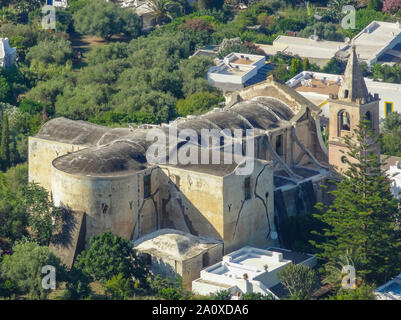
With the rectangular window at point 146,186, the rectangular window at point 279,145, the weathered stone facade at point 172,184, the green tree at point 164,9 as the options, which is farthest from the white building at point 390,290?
the green tree at point 164,9

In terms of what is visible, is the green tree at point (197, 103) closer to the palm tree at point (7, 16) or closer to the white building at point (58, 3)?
the palm tree at point (7, 16)

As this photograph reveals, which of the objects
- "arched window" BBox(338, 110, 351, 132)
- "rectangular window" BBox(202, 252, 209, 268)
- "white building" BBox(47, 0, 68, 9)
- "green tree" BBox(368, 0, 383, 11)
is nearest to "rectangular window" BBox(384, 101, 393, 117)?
"arched window" BBox(338, 110, 351, 132)

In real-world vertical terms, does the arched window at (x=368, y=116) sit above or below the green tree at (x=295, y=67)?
above

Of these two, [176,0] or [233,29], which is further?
[176,0]

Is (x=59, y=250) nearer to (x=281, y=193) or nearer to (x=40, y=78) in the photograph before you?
(x=281, y=193)

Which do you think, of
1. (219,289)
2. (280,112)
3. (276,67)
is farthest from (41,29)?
(219,289)

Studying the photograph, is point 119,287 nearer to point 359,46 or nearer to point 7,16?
point 359,46

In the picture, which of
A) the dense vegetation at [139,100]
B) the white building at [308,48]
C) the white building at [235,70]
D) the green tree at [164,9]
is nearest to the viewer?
the dense vegetation at [139,100]
